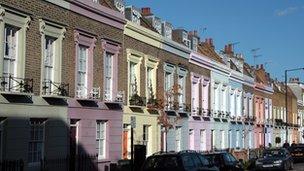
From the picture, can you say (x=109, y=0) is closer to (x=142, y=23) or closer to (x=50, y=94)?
(x=142, y=23)

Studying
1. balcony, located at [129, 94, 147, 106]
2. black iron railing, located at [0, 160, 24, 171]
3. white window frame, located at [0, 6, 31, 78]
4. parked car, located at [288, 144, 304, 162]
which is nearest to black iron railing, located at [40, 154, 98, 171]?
black iron railing, located at [0, 160, 24, 171]

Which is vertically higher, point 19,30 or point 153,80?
point 19,30

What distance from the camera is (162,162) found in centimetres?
1983

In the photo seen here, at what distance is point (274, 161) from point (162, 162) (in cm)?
1960

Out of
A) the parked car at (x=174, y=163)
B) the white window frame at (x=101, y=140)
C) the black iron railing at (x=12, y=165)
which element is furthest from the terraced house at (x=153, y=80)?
the parked car at (x=174, y=163)

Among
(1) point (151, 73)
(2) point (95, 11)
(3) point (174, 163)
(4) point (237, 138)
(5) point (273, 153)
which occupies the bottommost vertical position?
(5) point (273, 153)

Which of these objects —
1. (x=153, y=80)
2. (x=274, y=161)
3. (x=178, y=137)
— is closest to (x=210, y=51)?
(x=178, y=137)

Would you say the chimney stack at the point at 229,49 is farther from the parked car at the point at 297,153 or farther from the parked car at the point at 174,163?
the parked car at the point at 174,163

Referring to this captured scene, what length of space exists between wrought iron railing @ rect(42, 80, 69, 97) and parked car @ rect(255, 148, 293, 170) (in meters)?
17.7

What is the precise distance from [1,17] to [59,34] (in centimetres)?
394

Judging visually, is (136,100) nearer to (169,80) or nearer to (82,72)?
(82,72)

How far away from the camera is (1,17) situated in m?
20.9

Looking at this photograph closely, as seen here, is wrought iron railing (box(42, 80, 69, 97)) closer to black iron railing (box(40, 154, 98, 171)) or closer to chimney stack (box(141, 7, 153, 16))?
black iron railing (box(40, 154, 98, 171))

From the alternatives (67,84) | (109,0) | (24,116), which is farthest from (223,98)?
(24,116)
